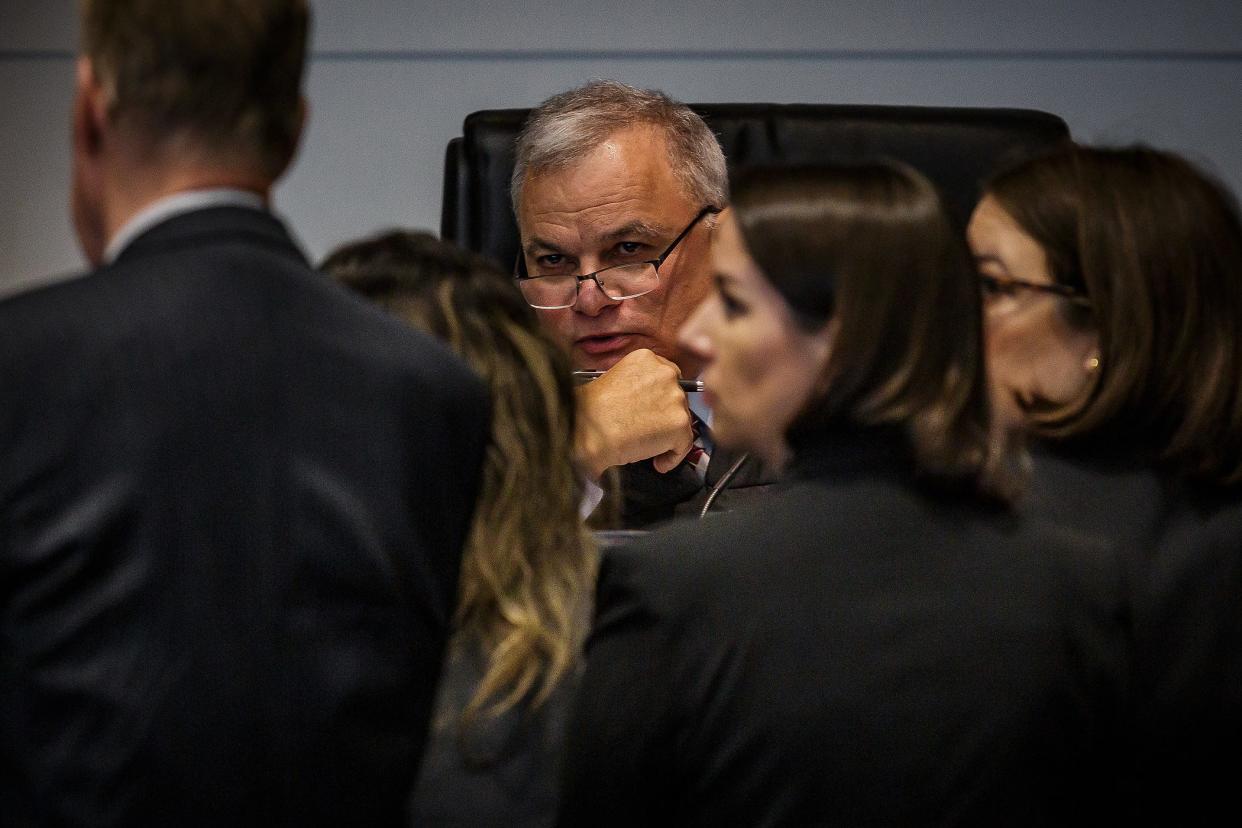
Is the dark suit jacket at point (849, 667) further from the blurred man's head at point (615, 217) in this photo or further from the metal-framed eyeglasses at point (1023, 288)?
the blurred man's head at point (615, 217)

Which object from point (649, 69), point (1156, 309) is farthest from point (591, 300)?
point (1156, 309)

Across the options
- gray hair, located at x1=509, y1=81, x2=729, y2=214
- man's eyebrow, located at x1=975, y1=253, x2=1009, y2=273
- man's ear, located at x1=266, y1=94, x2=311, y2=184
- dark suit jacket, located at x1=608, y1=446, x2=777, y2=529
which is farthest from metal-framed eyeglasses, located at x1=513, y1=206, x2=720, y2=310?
man's ear, located at x1=266, y1=94, x2=311, y2=184

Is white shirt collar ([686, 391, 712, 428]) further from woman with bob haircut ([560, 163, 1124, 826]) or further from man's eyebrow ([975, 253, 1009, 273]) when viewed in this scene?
woman with bob haircut ([560, 163, 1124, 826])

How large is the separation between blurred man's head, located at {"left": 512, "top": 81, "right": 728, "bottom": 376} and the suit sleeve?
1.10 meters

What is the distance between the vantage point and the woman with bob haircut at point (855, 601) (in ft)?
3.14

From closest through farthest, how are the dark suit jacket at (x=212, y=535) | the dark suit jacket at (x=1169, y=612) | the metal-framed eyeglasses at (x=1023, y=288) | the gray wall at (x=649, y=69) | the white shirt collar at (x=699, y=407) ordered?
the dark suit jacket at (x=212, y=535)
the dark suit jacket at (x=1169, y=612)
the metal-framed eyeglasses at (x=1023, y=288)
the white shirt collar at (x=699, y=407)
the gray wall at (x=649, y=69)

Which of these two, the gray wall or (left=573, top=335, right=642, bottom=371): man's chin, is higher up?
the gray wall

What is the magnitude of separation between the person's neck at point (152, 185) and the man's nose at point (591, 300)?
3.66ft

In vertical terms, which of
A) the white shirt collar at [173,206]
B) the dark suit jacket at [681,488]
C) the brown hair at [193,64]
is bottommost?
the dark suit jacket at [681,488]

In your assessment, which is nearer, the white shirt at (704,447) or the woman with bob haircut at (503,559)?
the woman with bob haircut at (503,559)

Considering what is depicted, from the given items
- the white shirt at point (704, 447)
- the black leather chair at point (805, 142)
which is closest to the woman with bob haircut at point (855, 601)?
the white shirt at point (704, 447)

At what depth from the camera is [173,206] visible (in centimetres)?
94

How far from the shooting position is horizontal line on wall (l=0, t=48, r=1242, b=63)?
97.3 inches

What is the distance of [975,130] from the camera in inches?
88.0
